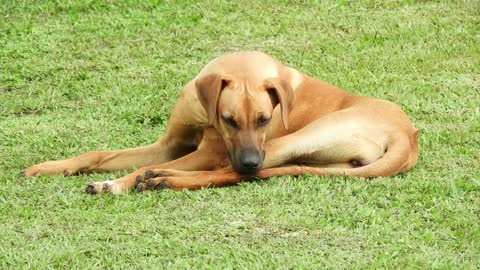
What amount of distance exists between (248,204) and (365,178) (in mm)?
925

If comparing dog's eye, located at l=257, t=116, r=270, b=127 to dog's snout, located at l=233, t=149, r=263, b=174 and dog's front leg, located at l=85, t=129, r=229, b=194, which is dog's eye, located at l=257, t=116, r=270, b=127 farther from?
dog's front leg, located at l=85, t=129, r=229, b=194

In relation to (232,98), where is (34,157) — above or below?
below

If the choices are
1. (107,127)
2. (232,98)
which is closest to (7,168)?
(107,127)

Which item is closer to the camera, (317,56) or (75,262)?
(75,262)

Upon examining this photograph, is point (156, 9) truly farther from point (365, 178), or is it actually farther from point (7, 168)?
point (365, 178)

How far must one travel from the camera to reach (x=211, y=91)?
289 inches

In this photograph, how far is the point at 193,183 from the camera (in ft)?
23.6

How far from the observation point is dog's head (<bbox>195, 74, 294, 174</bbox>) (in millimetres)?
7191

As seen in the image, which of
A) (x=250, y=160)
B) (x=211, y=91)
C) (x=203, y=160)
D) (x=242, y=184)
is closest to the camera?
(x=250, y=160)

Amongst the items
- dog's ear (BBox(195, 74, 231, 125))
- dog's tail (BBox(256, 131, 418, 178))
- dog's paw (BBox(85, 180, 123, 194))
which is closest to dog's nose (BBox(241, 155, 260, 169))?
dog's tail (BBox(256, 131, 418, 178))

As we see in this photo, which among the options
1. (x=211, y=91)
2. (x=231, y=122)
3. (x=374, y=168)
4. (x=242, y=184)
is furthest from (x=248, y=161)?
(x=374, y=168)

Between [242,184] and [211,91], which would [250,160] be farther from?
[211,91]

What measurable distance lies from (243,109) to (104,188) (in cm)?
104

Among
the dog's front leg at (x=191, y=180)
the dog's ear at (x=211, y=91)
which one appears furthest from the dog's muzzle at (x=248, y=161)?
the dog's ear at (x=211, y=91)
